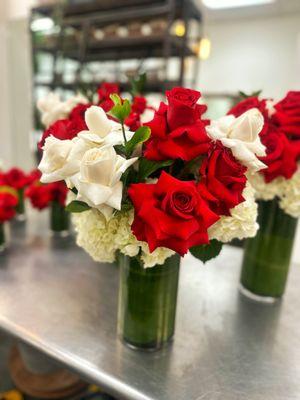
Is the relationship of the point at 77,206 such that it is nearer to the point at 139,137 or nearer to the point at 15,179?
the point at 139,137

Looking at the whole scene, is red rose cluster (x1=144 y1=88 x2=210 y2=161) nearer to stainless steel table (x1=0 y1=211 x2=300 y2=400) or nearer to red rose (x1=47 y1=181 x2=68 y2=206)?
stainless steel table (x1=0 y1=211 x2=300 y2=400)

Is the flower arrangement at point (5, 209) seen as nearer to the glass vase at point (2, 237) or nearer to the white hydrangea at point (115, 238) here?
the glass vase at point (2, 237)

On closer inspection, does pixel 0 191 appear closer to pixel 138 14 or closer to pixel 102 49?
pixel 138 14

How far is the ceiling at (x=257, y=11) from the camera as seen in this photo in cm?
389

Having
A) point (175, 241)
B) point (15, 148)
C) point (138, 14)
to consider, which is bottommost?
point (15, 148)

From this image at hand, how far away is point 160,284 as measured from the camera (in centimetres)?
62

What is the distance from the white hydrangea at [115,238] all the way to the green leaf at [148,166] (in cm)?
7

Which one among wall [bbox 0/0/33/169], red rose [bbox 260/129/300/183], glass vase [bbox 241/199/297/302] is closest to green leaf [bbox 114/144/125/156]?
red rose [bbox 260/129/300/183]

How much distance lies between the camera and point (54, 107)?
895 mm

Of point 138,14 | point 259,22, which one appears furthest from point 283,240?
point 259,22

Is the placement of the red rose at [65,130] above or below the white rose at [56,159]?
above

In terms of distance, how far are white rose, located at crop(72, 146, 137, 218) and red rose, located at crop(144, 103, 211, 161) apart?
0.05 metres

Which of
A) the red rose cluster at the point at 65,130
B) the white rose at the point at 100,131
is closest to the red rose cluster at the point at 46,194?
the red rose cluster at the point at 65,130

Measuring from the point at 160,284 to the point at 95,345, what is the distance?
22cm
